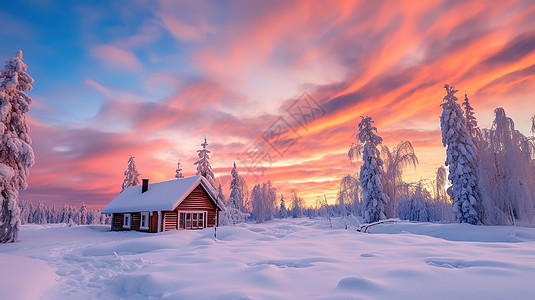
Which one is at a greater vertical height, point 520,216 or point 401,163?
point 401,163

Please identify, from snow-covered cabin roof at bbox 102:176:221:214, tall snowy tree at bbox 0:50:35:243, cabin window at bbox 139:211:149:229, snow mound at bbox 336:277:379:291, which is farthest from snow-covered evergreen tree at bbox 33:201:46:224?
snow mound at bbox 336:277:379:291

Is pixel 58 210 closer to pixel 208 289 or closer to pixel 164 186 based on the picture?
pixel 164 186

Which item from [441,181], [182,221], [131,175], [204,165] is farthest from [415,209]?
[131,175]

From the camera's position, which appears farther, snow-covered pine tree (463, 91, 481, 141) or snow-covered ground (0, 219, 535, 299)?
snow-covered pine tree (463, 91, 481, 141)

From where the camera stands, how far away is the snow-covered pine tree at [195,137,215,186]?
37594mm

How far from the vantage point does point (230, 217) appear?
3584 cm

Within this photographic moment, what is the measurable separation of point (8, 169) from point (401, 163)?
3230 centimetres

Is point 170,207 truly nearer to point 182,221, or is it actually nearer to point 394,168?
point 182,221

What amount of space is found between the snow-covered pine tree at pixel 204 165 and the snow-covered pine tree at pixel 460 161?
27860 mm

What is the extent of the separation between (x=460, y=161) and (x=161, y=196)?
86.9 feet

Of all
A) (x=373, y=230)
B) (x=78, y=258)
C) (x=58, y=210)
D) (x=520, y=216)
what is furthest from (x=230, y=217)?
(x=58, y=210)

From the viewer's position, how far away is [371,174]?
27750 millimetres

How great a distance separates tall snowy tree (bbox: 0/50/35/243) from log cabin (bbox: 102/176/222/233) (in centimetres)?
900

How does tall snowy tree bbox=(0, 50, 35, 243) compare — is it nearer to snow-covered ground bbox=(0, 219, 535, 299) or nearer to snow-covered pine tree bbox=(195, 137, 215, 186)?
snow-covered ground bbox=(0, 219, 535, 299)
